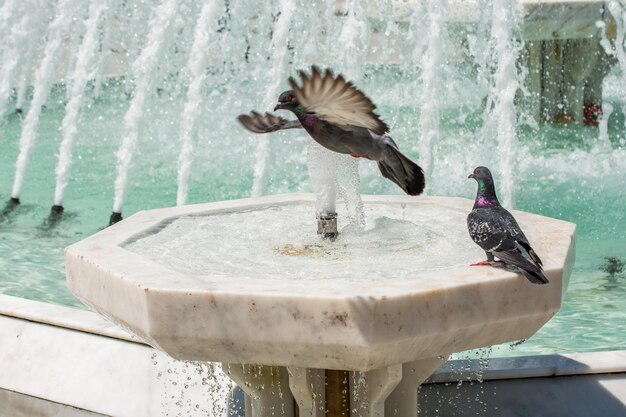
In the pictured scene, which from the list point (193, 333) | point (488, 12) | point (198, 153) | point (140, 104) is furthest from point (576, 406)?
point (198, 153)

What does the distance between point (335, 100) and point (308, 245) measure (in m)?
0.54

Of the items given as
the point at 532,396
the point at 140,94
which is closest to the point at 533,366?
the point at 532,396

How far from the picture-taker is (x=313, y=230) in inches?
121

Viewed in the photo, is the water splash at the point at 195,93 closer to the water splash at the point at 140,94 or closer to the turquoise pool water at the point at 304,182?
the water splash at the point at 140,94

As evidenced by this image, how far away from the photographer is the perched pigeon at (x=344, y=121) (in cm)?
243

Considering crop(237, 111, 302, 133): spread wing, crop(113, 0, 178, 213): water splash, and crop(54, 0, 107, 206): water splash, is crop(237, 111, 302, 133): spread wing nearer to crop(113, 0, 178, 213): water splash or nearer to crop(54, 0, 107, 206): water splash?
crop(113, 0, 178, 213): water splash

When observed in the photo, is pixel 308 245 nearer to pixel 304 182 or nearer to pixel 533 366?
pixel 533 366

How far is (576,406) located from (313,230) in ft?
3.24

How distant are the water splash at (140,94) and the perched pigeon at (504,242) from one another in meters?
4.18

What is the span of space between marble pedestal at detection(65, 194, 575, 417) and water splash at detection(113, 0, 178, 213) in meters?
3.73

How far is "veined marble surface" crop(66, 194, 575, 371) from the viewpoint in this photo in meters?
2.13

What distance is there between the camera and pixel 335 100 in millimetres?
2457

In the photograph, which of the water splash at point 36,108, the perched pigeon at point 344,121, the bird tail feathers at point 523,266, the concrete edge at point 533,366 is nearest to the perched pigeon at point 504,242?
the bird tail feathers at point 523,266

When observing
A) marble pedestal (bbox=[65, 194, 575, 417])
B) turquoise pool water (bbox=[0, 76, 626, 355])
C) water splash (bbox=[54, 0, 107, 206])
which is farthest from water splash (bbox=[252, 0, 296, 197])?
marble pedestal (bbox=[65, 194, 575, 417])
